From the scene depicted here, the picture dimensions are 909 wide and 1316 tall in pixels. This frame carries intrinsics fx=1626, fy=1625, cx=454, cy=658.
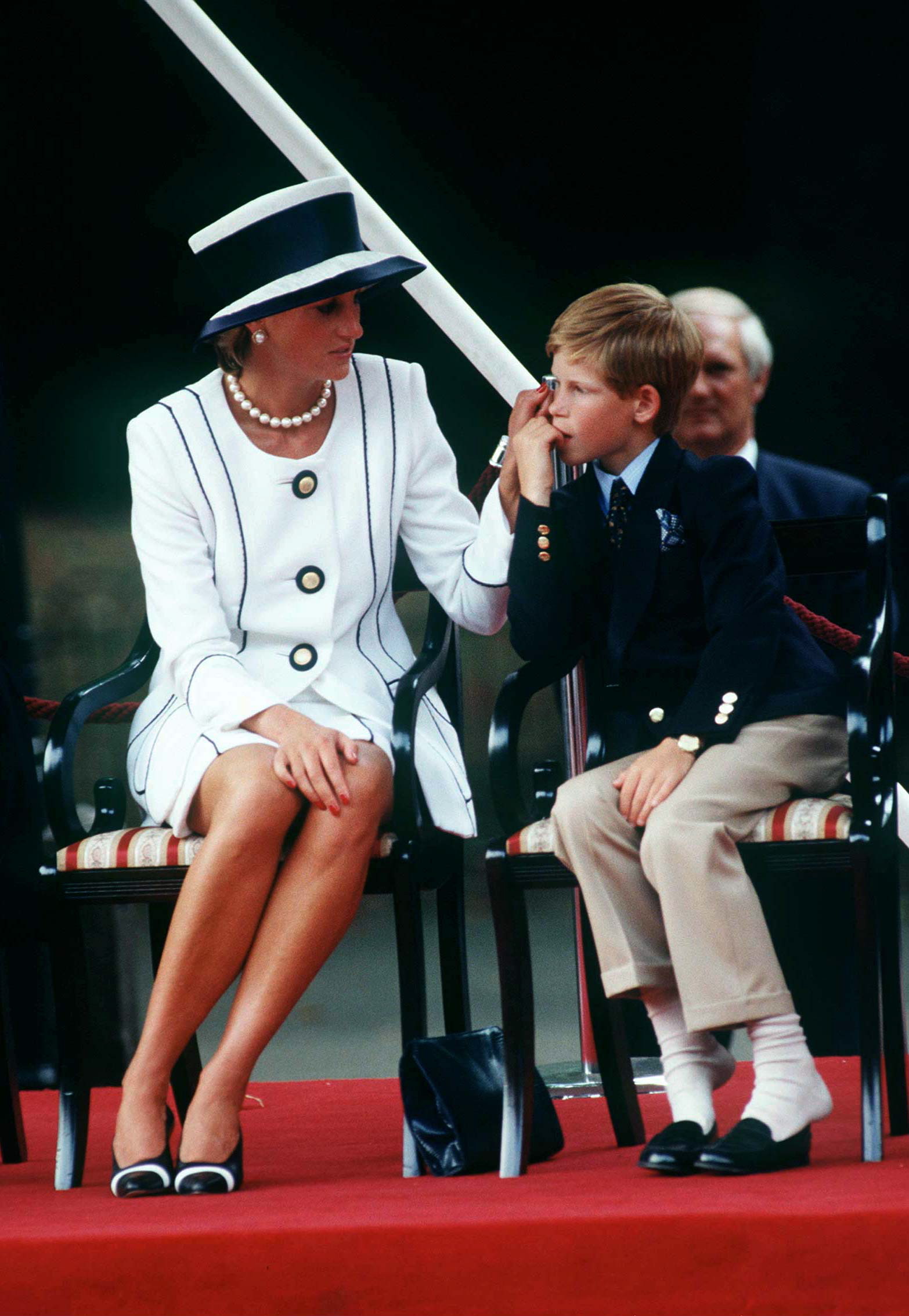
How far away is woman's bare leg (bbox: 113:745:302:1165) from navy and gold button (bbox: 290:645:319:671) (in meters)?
0.25

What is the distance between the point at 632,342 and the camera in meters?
2.13

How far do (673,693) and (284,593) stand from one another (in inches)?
22.1

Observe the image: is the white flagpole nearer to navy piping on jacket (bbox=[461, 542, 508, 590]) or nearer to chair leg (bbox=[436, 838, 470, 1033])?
navy piping on jacket (bbox=[461, 542, 508, 590])

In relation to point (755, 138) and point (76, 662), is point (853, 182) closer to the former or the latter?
point (755, 138)

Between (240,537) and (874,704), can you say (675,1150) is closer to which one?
(874,704)

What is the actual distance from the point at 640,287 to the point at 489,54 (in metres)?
3.77

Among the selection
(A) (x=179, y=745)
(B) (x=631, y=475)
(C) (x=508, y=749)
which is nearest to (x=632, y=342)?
(B) (x=631, y=475)

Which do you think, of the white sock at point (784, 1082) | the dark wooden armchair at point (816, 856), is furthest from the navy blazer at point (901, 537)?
the white sock at point (784, 1082)

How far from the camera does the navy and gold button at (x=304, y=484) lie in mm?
2271

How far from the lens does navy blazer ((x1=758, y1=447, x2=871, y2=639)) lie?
2773 mm

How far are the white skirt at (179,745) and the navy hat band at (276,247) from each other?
1.91 ft

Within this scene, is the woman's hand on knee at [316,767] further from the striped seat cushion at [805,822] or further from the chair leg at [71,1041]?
the striped seat cushion at [805,822]

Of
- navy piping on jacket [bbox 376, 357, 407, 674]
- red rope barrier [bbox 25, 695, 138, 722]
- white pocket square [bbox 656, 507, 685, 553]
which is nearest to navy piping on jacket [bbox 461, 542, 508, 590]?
navy piping on jacket [bbox 376, 357, 407, 674]

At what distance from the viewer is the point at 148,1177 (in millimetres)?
1889
